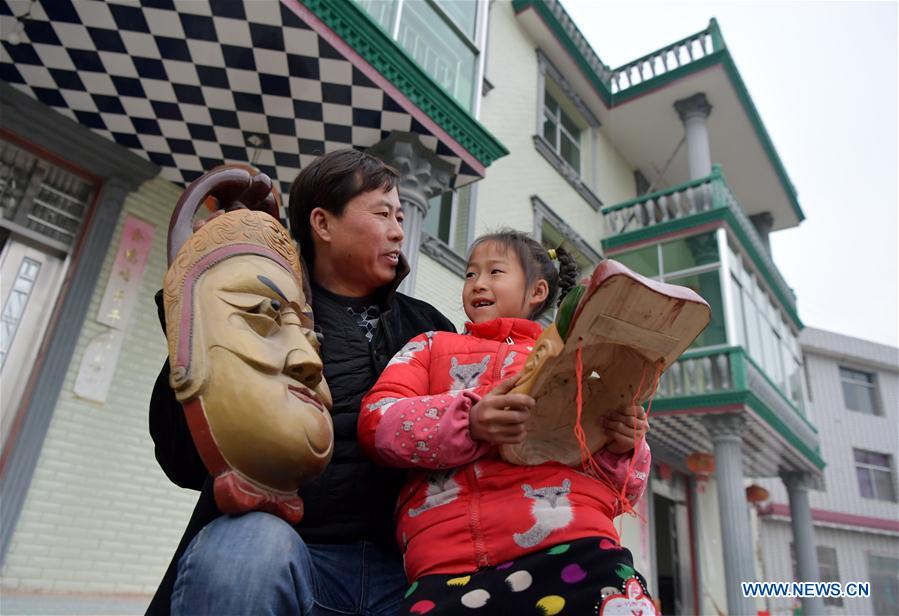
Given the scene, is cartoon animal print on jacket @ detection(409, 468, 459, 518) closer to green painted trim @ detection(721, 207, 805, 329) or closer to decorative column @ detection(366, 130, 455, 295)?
decorative column @ detection(366, 130, 455, 295)

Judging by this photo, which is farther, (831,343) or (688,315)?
(831,343)

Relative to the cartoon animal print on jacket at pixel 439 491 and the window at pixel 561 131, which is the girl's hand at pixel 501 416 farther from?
the window at pixel 561 131

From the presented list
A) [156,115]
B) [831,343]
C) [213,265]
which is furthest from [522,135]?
[831,343]

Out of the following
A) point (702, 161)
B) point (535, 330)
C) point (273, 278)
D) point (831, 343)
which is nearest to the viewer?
point (273, 278)

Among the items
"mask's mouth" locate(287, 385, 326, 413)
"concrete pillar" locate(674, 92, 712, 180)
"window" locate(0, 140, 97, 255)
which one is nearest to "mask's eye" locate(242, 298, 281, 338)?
"mask's mouth" locate(287, 385, 326, 413)

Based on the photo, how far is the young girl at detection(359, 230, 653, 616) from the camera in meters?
1.11

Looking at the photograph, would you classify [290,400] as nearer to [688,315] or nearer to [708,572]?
[688,315]

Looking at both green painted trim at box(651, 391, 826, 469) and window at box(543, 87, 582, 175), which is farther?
window at box(543, 87, 582, 175)

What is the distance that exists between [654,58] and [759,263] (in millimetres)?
4229

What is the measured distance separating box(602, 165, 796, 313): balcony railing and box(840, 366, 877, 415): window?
11829 millimetres

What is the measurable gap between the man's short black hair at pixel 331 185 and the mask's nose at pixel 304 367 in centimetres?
53

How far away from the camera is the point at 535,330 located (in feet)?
5.14

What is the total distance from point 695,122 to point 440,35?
7.51 meters

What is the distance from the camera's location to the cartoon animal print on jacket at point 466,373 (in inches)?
55.6
